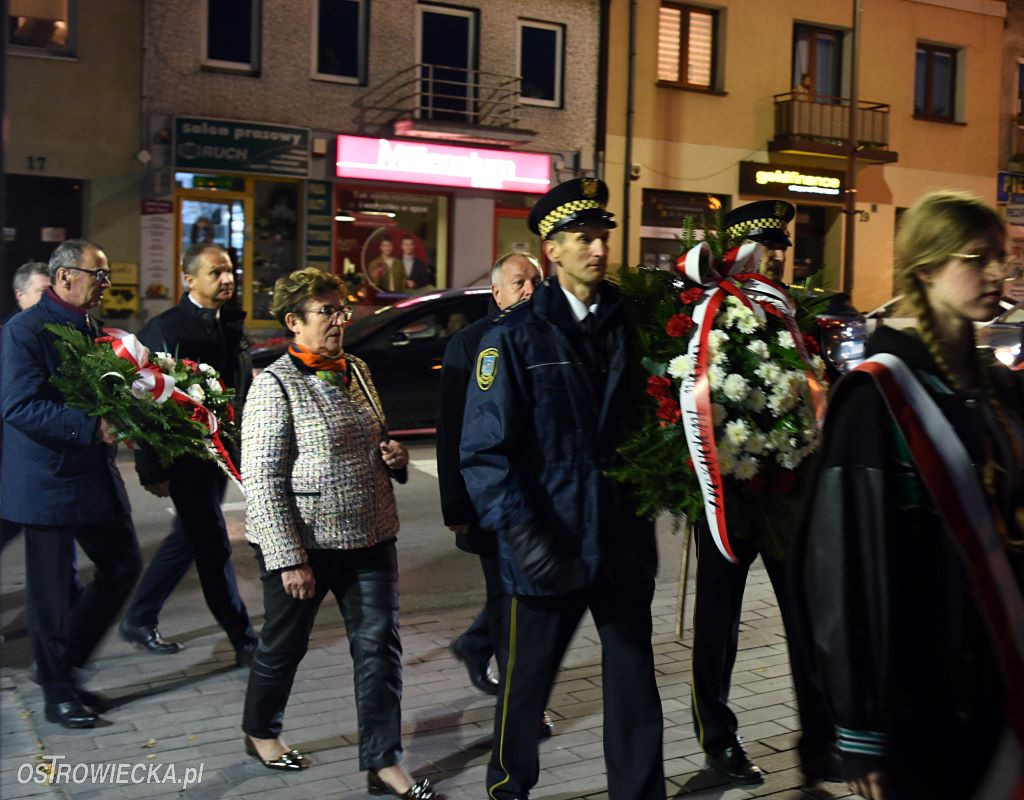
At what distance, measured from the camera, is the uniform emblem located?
146 inches

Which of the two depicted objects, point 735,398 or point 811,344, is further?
point 811,344

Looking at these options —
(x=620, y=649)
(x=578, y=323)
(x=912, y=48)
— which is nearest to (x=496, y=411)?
(x=578, y=323)

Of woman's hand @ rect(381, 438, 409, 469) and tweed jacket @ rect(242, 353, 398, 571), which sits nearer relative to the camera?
tweed jacket @ rect(242, 353, 398, 571)

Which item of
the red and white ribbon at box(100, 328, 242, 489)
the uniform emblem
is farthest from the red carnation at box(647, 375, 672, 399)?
the red and white ribbon at box(100, 328, 242, 489)

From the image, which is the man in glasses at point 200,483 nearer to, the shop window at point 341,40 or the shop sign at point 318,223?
the shop sign at point 318,223

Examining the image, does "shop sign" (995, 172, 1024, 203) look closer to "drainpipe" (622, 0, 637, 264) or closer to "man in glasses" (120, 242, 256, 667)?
"drainpipe" (622, 0, 637, 264)

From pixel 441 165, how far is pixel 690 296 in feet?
60.5

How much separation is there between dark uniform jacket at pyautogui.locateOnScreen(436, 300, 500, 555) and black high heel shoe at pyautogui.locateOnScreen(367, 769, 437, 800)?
3.05ft

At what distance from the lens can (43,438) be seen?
5.02 m

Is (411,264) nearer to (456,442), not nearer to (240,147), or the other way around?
(240,147)

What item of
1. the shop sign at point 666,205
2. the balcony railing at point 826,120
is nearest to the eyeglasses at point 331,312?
the shop sign at point 666,205

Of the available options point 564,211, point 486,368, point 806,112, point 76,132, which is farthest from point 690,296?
point 806,112

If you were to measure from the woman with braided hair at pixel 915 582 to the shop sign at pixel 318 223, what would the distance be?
1930cm

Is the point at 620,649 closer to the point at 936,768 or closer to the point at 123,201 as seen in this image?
the point at 936,768
